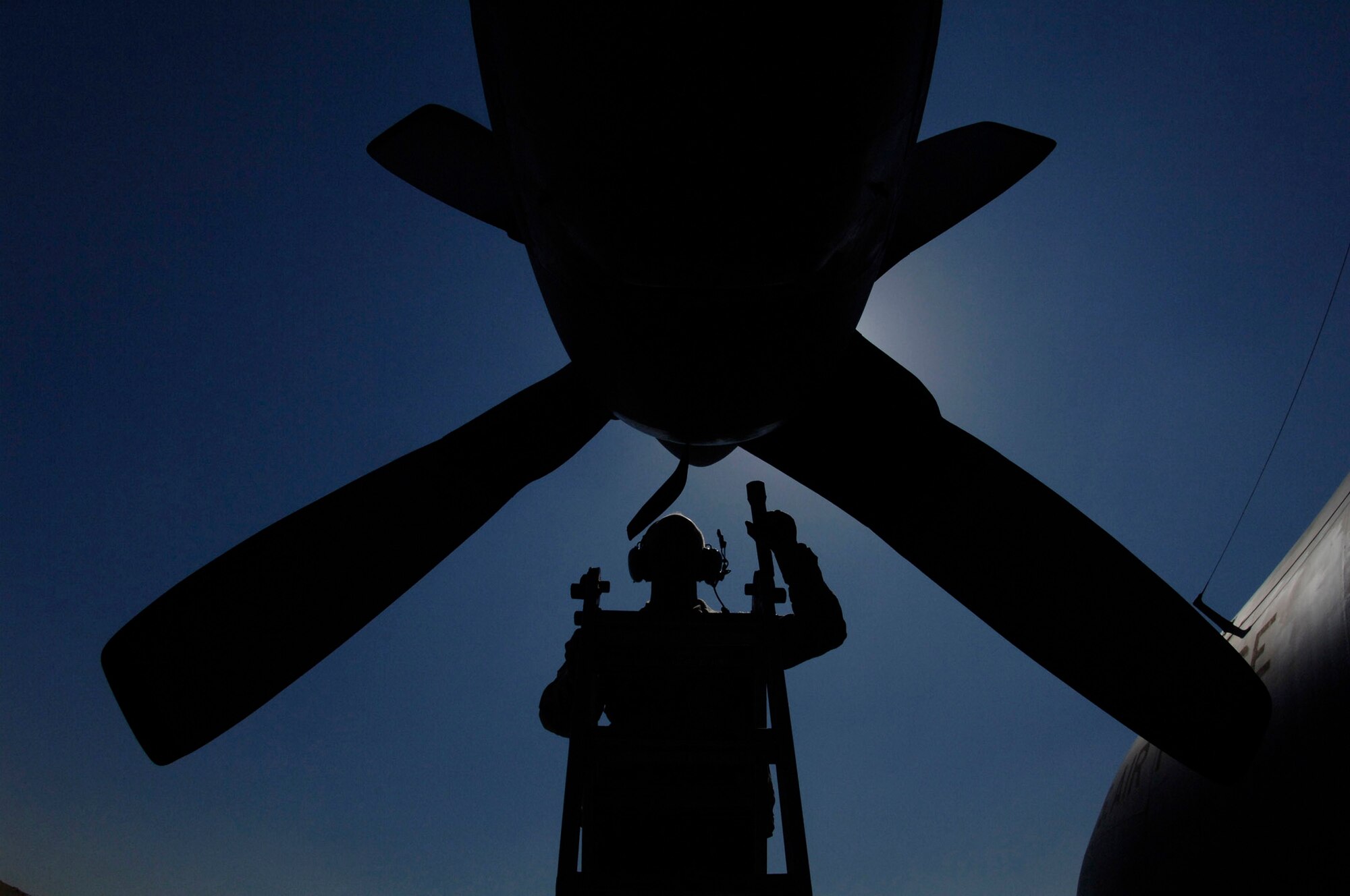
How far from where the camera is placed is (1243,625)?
4035 millimetres

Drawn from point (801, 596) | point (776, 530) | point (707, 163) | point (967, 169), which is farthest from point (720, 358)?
point (967, 169)

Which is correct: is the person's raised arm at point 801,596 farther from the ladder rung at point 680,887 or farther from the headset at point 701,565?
the ladder rung at point 680,887

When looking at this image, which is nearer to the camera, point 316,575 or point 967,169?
point 316,575

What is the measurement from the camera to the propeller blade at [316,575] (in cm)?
284

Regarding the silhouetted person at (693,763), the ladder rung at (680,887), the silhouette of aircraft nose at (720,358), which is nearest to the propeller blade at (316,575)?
the silhouette of aircraft nose at (720,358)

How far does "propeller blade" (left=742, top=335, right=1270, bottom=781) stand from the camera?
3.04 m

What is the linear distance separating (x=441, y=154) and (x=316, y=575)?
2355mm

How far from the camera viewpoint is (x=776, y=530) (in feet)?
12.8

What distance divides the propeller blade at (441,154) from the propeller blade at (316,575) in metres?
1.13

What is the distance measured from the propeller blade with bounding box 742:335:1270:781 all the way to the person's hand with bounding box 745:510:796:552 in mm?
487

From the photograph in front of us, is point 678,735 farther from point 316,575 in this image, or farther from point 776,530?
point 316,575

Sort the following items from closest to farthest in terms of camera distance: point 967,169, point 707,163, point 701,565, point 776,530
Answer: point 707,163, point 967,169, point 776,530, point 701,565

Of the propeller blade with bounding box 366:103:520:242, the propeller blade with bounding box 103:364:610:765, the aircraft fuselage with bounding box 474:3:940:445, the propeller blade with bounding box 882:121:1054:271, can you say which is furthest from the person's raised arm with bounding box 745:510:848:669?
the propeller blade with bounding box 366:103:520:242

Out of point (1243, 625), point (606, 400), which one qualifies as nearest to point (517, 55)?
point (606, 400)
